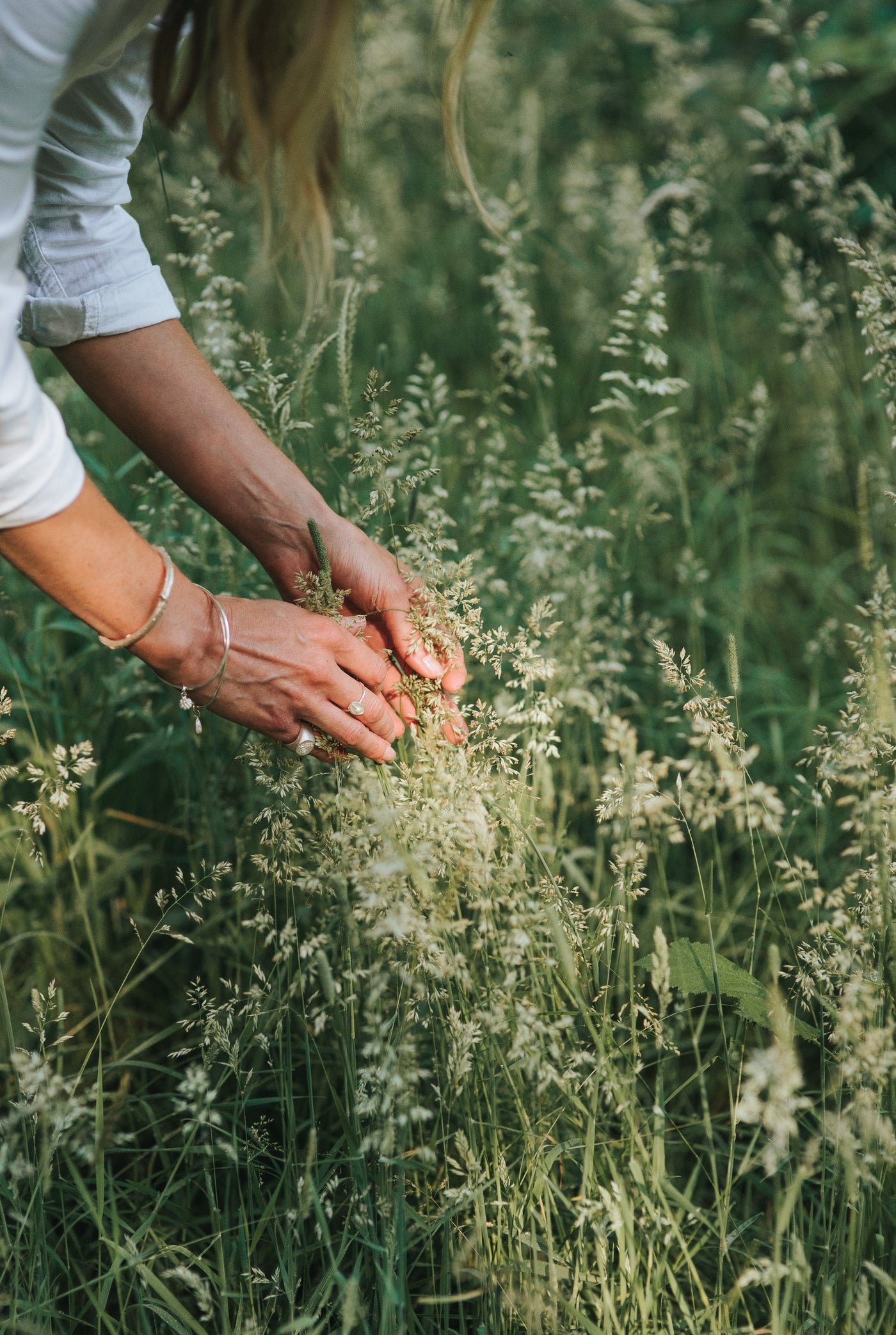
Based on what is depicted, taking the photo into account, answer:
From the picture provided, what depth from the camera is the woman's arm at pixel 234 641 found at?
1.14 m

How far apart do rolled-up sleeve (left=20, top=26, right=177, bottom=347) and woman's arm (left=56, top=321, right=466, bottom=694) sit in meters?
0.03

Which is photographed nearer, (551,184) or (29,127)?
(29,127)

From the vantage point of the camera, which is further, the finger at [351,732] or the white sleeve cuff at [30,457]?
the finger at [351,732]

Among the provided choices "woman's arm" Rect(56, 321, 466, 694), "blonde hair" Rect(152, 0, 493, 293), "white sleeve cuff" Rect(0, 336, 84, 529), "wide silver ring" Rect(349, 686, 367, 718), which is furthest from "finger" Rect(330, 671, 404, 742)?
"blonde hair" Rect(152, 0, 493, 293)

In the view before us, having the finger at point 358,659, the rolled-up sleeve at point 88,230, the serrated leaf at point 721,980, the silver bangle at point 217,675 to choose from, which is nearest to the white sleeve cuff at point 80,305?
the rolled-up sleeve at point 88,230

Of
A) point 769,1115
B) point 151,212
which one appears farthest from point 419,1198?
point 151,212

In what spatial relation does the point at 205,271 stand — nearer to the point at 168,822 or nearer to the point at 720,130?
the point at 168,822

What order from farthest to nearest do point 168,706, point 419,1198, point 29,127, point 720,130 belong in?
point 720,130 < point 168,706 < point 419,1198 < point 29,127

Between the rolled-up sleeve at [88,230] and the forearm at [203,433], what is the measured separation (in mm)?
34

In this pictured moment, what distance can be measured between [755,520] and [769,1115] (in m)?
2.16

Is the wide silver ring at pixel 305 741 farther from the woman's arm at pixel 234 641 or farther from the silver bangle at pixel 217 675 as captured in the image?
the silver bangle at pixel 217 675

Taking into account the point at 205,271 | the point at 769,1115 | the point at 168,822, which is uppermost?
the point at 205,271

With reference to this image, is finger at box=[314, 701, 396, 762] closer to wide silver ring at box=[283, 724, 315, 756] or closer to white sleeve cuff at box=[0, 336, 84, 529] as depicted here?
wide silver ring at box=[283, 724, 315, 756]

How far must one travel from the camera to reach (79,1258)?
1341mm
